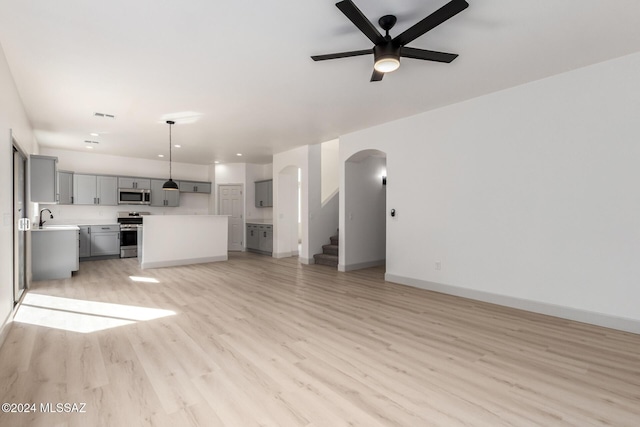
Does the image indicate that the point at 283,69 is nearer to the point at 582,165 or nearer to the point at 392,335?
the point at 392,335

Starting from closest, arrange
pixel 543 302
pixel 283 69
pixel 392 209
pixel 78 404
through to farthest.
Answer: pixel 78 404, pixel 283 69, pixel 543 302, pixel 392 209

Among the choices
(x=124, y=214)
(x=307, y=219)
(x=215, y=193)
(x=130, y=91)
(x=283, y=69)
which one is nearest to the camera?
(x=283, y=69)

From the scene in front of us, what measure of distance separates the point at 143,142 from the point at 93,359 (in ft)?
18.5

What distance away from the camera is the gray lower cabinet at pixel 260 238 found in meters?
8.73

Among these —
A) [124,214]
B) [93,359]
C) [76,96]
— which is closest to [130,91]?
[76,96]

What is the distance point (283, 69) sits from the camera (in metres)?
3.48

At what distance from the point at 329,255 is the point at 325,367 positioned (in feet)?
15.8

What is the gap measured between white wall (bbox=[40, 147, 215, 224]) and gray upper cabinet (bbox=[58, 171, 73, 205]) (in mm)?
403

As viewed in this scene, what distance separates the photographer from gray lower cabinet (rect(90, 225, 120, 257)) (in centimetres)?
777

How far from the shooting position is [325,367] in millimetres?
2502

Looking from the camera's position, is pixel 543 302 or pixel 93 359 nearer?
pixel 93 359

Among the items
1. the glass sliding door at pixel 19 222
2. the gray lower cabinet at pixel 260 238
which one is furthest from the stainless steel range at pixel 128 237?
the gray lower cabinet at pixel 260 238

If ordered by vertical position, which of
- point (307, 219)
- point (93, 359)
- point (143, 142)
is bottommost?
point (93, 359)

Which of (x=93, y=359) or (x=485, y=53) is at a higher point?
(x=485, y=53)
